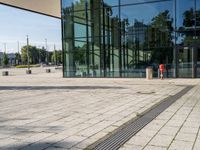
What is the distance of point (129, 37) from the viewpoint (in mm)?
27703

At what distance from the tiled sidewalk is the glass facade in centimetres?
1623

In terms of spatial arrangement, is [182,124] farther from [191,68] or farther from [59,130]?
[191,68]

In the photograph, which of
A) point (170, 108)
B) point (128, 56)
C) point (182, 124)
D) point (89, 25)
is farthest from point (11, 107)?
point (89, 25)

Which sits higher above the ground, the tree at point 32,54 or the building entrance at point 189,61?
the tree at point 32,54

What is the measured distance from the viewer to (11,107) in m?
11.5

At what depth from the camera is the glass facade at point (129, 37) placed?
25.7 m

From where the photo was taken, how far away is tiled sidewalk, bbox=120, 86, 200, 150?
6172 mm

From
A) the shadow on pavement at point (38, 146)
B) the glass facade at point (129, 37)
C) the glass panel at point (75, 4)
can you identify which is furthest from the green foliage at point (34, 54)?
the shadow on pavement at point (38, 146)

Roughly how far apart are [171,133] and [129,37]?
69.2 feet

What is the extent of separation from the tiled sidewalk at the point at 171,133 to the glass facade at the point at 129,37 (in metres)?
16.2

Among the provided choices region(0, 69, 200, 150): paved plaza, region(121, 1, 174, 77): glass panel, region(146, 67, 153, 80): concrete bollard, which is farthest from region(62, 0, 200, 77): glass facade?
region(0, 69, 200, 150): paved plaza

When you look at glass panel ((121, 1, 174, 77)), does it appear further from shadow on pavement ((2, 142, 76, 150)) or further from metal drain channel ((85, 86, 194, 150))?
shadow on pavement ((2, 142, 76, 150))

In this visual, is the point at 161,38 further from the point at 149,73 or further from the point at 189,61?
the point at 149,73

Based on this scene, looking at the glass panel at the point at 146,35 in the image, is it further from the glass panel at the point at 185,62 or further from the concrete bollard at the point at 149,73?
the concrete bollard at the point at 149,73
